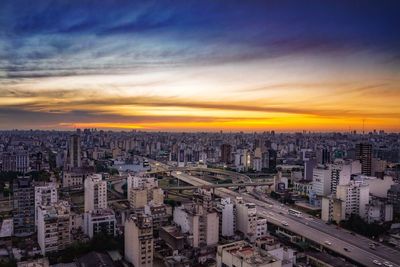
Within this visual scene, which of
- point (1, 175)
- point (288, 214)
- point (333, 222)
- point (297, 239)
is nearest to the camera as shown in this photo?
point (297, 239)

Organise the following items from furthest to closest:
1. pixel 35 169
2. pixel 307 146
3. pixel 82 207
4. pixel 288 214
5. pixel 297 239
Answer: pixel 307 146 → pixel 35 169 → pixel 82 207 → pixel 288 214 → pixel 297 239

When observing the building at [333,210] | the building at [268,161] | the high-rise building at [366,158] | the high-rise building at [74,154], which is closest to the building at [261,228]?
the building at [333,210]

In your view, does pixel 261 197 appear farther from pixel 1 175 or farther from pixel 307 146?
pixel 307 146

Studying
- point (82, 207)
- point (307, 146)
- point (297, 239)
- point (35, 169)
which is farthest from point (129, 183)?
point (307, 146)

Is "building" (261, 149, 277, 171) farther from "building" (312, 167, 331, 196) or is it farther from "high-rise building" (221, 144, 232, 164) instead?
"building" (312, 167, 331, 196)

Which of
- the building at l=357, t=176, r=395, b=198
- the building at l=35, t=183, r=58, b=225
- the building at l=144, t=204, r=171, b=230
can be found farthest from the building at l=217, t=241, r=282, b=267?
the building at l=357, t=176, r=395, b=198

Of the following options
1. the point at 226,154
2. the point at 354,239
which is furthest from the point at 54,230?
the point at 226,154
